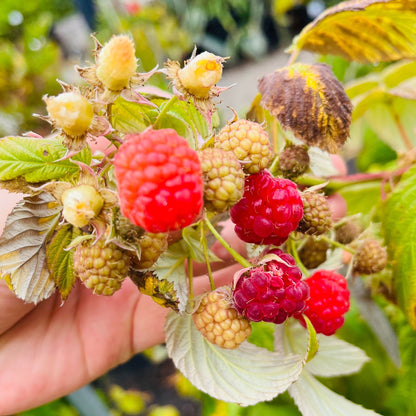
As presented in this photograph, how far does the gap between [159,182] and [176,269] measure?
238 mm

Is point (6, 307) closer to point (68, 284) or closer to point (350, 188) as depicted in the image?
point (68, 284)

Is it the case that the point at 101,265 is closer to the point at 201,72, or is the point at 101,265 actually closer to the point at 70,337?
the point at 201,72

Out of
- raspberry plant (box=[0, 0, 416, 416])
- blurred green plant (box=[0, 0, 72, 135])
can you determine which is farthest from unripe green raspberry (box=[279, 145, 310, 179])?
blurred green plant (box=[0, 0, 72, 135])

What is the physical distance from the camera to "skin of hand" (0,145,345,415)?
88cm

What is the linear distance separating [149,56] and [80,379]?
77.6 inches

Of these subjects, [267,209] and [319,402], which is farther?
[319,402]

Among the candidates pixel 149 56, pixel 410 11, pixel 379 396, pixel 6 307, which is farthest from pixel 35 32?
pixel 379 396

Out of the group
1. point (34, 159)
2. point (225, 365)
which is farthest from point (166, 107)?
point (225, 365)

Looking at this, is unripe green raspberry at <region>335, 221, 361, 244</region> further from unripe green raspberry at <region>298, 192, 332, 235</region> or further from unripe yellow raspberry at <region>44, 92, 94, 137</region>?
unripe yellow raspberry at <region>44, 92, 94, 137</region>

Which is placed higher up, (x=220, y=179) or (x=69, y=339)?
(x=220, y=179)

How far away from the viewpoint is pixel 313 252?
0.74 m

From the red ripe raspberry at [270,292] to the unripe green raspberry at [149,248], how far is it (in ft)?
0.33

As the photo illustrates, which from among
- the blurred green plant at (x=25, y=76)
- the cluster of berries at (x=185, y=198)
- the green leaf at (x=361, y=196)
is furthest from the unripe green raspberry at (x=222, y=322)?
the blurred green plant at (x=25, y=76)

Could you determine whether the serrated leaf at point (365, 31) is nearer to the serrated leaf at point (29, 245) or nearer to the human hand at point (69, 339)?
the human hand at point (69, 339)
